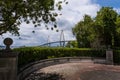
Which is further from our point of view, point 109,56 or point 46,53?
point 109,56

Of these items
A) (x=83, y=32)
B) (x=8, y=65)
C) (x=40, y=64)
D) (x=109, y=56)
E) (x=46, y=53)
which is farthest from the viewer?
(x=83, y=32)

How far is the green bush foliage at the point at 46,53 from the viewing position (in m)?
19.2

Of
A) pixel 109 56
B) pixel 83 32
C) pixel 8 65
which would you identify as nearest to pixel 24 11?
pixel 8 65

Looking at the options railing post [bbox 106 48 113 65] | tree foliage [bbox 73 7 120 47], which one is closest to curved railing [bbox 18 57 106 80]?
railing post [bbox 106 48 113 65]

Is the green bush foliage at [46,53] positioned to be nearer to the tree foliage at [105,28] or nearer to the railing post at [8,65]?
the tree foliage at [105,28]

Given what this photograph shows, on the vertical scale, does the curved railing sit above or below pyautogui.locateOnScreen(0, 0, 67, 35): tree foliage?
below

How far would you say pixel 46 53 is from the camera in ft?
78.6

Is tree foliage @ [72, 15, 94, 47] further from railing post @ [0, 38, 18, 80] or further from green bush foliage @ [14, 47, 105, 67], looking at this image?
railing post @ [0, 38, 18, 80]

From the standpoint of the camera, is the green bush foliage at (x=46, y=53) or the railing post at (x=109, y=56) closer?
the green bush foliage at (x=46, y=53)

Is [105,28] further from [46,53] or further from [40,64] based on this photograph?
[40,64]

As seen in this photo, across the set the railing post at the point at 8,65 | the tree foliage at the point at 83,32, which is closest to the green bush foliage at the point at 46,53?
the railing post at the point at 8,65

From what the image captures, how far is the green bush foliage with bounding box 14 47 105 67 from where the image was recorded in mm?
19222

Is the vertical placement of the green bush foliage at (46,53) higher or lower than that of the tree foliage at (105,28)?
lower

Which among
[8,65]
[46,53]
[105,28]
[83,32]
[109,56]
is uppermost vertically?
[83,32]
